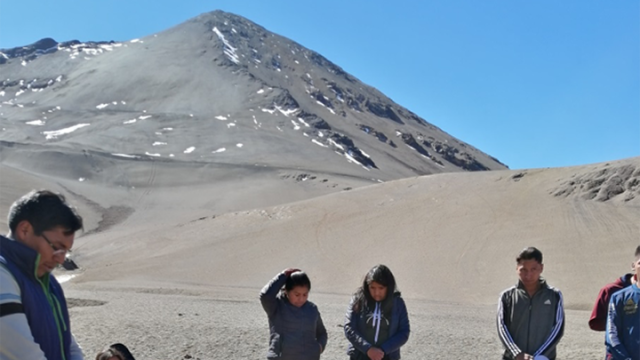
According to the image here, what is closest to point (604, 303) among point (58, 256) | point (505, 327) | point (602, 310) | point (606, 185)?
point (602, 310)

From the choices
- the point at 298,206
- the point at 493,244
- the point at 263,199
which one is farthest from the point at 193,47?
the point at 493,244

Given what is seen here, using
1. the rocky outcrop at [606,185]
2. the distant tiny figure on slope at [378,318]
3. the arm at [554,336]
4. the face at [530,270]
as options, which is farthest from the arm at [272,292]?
the rocky outcrop at [606,185]

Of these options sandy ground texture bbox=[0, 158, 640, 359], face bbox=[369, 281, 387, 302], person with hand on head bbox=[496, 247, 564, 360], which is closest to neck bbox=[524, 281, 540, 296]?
person with hand on head bbox=[496, 247, 564, 360]

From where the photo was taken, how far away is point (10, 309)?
2.46 metres

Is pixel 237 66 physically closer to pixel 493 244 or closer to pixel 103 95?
pixel 103 95

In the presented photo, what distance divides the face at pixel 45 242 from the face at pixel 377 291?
103 inches

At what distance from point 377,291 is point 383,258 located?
19.4 meters

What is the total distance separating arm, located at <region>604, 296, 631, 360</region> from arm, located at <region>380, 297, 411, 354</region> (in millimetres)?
1378

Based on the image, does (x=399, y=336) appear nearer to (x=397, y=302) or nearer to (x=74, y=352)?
(x=397, y=302)

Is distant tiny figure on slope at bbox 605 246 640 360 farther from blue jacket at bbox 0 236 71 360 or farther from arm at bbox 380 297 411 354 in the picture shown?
blue jacket at bbox 0 236 71 360

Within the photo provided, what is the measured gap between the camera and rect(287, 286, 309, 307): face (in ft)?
16.3

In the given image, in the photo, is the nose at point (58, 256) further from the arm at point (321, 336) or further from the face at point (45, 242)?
the arm at point (321, 336)

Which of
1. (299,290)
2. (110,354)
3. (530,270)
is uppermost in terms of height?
(530,270)

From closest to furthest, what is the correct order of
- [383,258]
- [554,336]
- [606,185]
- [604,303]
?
[554,336]
[604,303]
[383,258]
[606,185]
